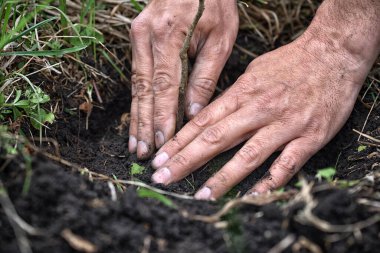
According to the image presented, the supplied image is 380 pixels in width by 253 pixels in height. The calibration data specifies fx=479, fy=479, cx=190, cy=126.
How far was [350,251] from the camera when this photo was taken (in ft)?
3.91

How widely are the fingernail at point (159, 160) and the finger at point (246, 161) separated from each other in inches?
8.3

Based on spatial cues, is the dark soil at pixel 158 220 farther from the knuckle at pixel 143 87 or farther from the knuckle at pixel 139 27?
the knuckle at pixel 139 27

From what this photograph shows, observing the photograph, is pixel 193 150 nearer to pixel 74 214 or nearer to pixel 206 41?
pixel 206 41

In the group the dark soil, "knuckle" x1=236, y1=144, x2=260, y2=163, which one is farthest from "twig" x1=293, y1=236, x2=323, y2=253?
"knuckle" x1=236, y1=144, x2=260, y2=163

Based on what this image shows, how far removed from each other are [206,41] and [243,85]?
11.4 inches

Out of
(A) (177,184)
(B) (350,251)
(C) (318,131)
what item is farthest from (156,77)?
(B) (350,251)

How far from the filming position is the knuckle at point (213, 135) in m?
1.87

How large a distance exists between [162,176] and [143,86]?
1.66ft

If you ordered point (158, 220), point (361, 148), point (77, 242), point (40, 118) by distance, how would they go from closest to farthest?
point (77, 242), point (158, 220), point (40, 118), point (361, 148)

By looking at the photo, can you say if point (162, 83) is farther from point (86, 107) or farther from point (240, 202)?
point (240, 202)

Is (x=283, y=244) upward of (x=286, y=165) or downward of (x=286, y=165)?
upward

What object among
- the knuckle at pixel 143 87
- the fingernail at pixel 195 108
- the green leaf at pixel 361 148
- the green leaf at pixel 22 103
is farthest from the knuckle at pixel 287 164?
the green leaf at pixel 22 103

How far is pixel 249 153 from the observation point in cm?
186

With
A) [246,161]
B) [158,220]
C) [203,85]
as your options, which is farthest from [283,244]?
[203,85]
